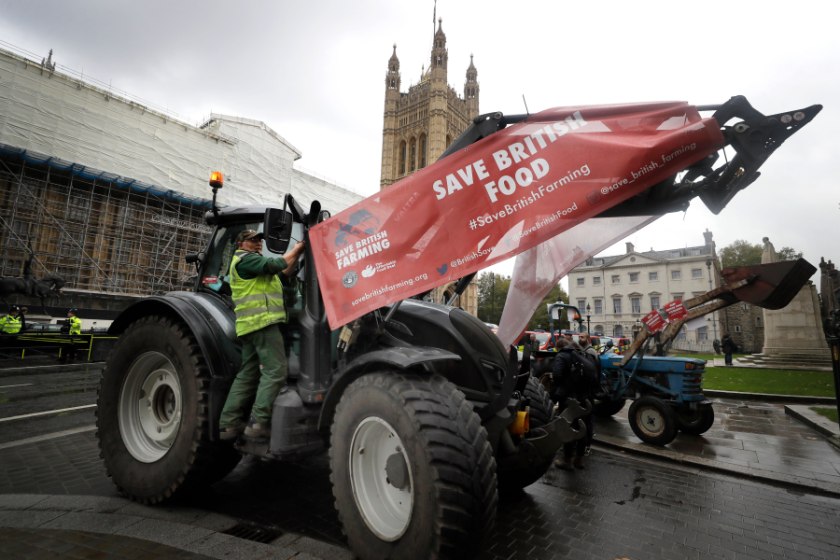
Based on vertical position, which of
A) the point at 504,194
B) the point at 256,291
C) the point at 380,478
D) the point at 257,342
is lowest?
the point at 380,478

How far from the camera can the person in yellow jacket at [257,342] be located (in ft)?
9.86

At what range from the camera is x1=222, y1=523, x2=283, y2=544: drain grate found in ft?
9.91

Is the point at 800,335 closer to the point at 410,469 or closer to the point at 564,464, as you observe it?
the point at 564,464

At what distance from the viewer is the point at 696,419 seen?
24.6ft

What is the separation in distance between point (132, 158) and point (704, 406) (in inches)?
1426

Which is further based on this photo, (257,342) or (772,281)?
(772,281)

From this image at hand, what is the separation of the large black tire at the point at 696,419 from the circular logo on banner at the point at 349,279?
744 centimetres

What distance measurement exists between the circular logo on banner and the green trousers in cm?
78

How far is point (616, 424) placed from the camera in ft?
27.6

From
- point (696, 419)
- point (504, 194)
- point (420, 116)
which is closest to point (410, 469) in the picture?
point (504, 194)

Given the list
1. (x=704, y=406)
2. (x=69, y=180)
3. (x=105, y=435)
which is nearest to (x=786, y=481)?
(x=704, y=406)

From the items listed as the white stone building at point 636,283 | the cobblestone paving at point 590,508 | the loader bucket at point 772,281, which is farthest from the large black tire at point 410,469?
the white stone building at point 636,283

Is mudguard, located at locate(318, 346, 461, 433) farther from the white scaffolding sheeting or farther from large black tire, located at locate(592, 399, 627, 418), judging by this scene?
the white scaffolding sheeting

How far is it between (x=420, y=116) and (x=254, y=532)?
3026 inches
